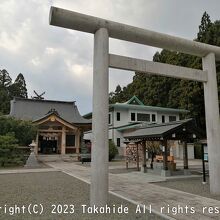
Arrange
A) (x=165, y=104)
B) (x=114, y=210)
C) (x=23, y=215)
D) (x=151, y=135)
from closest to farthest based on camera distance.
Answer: (x=23, y=215), (x=114, y=210), (x=151, y=135), (x=165, y=104)

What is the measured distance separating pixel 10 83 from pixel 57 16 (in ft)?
175

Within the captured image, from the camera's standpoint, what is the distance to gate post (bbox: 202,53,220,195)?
8.47 metres

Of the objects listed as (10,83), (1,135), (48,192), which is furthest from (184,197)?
(10,83)

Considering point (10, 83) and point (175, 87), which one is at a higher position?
point (10, 83)

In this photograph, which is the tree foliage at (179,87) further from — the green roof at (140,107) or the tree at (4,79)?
the tree at (4,79)

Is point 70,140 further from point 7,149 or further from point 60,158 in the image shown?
point 7,149

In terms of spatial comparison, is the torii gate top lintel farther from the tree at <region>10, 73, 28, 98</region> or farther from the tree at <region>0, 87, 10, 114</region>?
the tree at <region>10, 73, 28, 98</region>

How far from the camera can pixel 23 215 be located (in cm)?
591

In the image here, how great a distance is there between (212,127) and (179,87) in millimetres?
27190

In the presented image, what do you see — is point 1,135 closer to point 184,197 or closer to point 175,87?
point 184,197

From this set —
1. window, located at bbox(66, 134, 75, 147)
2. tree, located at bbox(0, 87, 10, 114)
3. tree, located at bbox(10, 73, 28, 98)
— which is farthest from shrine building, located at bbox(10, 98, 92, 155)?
tree, located at bbox(10, 73, 28, 98)

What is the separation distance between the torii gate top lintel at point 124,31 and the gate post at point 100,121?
288 mm

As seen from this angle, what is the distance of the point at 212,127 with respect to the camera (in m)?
8.67

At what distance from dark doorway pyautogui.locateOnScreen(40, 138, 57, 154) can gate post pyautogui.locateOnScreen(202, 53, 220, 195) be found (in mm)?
25691
